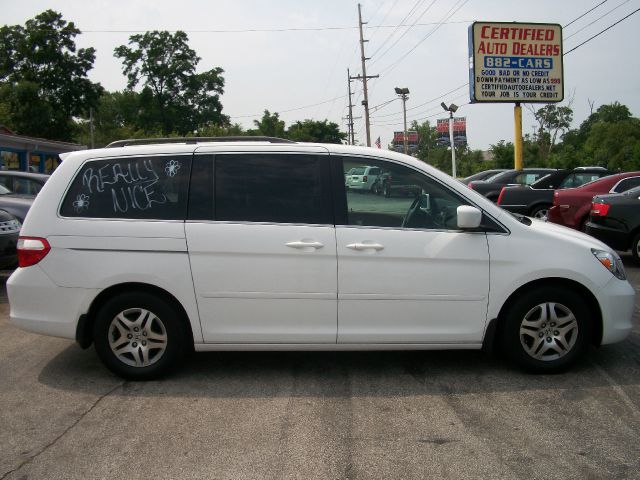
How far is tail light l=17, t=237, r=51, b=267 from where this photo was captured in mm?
4824

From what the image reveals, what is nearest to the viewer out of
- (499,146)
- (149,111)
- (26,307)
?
(26,307)

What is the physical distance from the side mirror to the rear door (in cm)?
97

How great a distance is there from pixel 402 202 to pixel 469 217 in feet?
1.76

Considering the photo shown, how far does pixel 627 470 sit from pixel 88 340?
3856 millimetres

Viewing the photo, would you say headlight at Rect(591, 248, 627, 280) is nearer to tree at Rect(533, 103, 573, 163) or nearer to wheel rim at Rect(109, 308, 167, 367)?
wheel rim at Rect(109, 308, 167, 367)

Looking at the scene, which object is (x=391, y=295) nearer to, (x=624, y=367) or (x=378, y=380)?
(x=378, y=380)

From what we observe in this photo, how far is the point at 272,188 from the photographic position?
488cm

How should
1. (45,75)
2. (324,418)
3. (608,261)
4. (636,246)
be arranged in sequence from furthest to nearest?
(45,75) < (636,246) < (608,261) < (324,418)

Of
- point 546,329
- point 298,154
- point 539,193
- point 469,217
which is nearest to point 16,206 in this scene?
point 298,154

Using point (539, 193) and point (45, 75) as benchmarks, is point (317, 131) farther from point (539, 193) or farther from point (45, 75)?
point (539, 193)

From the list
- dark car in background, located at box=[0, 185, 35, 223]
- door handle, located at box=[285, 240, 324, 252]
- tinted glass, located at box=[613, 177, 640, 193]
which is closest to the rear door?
door handle, located at box=[285, 240, 324, 252]

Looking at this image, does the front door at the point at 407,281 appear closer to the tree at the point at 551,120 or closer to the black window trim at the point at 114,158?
the black window trim at the point at 114,158

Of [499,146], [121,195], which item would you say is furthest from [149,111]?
[121,195]

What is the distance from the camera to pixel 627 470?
3439mm
